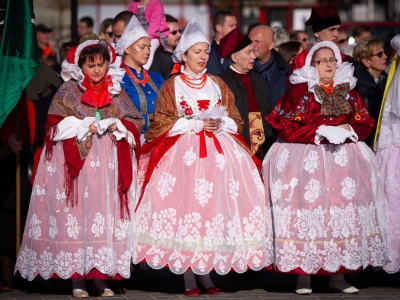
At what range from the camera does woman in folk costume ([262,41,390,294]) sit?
26.9 feet

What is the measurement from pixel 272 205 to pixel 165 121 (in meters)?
1.20

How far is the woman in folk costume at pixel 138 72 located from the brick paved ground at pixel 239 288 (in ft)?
4.63

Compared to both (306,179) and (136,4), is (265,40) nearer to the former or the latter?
(136,4)

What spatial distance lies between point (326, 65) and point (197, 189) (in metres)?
1.63

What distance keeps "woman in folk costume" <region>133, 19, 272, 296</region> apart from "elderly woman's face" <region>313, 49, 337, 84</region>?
0.89m

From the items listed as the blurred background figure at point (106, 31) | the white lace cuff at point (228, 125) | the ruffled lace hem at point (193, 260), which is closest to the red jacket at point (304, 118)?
the white lace cuff at point (228, 125)

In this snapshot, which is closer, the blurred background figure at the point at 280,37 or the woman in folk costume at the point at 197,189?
the woman in folk costume at the point at 197,189

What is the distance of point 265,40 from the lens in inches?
413

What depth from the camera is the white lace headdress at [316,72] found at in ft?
27.7

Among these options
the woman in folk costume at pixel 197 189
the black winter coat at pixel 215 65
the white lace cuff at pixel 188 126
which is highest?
the black winter coat at pixel 215 65

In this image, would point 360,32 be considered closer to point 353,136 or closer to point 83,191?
point 353,136

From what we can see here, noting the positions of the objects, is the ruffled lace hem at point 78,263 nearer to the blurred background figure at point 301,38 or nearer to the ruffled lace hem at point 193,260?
the ruffled lace hem at point 193,260

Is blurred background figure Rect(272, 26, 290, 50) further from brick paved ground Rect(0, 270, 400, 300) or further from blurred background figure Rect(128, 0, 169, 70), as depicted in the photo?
brick paved ground Rect(0, 270, 400, 300)

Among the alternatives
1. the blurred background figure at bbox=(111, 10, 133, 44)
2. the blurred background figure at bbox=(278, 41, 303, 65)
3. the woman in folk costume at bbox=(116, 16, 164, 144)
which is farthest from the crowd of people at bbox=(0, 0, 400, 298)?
the blurred background figure at bbox=(278, 41, 303, 65)
